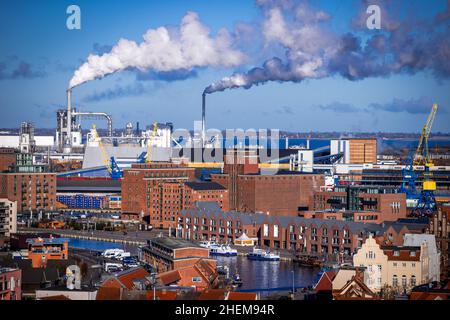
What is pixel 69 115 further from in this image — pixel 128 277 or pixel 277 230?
pixel 128 277

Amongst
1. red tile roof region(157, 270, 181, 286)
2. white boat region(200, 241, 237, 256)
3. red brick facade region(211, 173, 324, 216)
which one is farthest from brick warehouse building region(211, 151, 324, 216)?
red tile roof region(157, 270, 181, 286)

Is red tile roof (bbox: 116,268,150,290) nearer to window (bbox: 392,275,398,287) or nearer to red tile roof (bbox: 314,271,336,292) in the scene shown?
red tile roof (bbox: 314,271,336,292)

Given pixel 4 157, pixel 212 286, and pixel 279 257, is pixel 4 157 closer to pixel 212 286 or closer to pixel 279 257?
pixel 279 257

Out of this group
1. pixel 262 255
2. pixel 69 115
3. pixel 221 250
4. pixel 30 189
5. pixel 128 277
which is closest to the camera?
pixel 128 277

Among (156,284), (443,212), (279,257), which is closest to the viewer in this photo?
(156,284)

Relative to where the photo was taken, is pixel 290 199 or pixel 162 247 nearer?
pixel 162 247

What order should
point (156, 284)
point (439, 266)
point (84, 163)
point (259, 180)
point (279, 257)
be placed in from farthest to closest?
point (84, 163)
point (259, 180)
point (279, 257)
point (439, 266)
point (156, 284)

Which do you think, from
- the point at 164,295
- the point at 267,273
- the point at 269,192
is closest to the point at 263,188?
the point at 269,192

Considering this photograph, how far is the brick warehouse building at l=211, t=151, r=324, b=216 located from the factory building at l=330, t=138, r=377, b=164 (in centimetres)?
1188

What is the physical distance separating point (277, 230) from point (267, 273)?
382 cm

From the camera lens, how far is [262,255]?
59.1 ft
